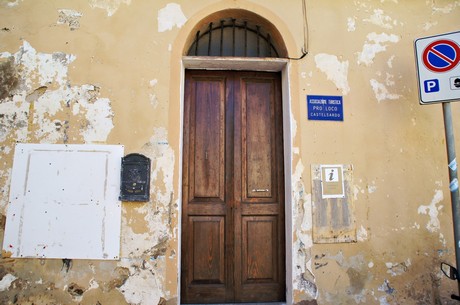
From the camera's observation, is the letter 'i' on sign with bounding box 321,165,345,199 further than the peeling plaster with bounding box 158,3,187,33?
No

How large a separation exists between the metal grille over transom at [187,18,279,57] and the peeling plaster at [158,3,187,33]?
1.01ft

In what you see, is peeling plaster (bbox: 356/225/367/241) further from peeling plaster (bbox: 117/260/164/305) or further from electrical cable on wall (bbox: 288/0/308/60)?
peeling plaster (bbox: 117/260/164/305)

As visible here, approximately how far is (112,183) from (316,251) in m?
2.40

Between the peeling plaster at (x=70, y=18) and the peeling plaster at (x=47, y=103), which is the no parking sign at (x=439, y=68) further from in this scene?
the peeling plaster at (x=70, y=18)

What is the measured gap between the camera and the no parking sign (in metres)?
3.24

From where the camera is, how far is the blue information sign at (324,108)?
12.7ft

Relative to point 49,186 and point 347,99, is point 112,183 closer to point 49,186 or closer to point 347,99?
point 49,186

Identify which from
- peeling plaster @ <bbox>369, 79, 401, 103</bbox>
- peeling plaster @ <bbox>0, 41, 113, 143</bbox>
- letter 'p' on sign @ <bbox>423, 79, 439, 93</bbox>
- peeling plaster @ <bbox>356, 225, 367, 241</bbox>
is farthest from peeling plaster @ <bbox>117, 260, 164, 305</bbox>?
letter 'p' on sign @ <bbox>423, 79, 439, 93</bbox>

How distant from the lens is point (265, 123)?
161 inches

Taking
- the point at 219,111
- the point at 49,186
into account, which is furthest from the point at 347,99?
the point at 49,186

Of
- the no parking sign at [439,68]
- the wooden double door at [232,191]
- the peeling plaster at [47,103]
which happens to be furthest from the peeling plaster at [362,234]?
the peeling plaster at [47,103]

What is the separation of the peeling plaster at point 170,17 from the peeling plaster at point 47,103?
1.09m

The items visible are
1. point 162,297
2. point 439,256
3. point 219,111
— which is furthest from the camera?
point 219,111

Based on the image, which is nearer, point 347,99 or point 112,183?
point 112,183
